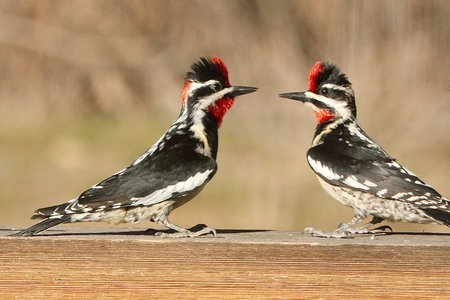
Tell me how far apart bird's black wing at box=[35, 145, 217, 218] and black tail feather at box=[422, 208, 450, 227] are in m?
1.20

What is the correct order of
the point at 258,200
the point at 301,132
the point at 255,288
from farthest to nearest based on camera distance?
the point at 301,132, the point at 258,200, the point at 255,288

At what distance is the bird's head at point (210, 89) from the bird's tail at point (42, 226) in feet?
3.83

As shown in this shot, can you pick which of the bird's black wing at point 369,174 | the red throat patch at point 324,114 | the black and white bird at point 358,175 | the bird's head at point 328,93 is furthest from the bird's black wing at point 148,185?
the red throat patch at point 324,114

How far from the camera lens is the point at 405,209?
179 inches

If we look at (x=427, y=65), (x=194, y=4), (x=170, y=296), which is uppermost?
(x=194, y=4)

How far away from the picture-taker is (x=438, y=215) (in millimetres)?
4410

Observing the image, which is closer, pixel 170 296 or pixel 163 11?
pixel 170 296

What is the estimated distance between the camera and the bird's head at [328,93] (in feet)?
16.7

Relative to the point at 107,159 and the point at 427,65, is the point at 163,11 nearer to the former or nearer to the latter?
the point at 107,159

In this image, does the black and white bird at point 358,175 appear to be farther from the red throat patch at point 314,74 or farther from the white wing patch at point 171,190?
the white wing patch at point 171,190

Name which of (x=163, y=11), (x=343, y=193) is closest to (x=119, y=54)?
(x=163, y=11)

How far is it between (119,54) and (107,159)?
→ 1265 millimetres

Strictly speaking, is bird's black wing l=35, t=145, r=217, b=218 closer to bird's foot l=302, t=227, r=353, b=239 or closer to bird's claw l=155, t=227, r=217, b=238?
bird's claw l=155, t=227, r=217, b=238

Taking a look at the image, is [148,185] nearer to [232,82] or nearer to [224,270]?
[224,270]
